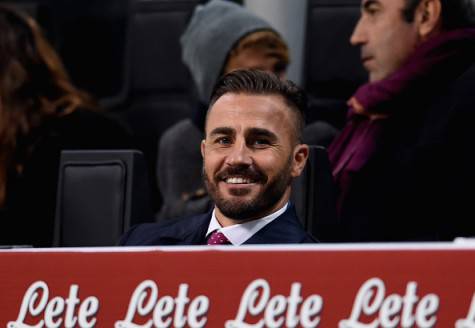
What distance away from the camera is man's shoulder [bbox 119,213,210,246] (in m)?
1.68

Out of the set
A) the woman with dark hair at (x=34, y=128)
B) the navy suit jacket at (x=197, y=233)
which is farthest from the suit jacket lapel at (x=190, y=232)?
the woman with dark hair at (x=34, y=128)

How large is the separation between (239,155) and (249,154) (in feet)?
0.07

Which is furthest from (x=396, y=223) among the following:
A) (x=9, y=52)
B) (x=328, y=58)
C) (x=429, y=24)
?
(x=9, y=52)

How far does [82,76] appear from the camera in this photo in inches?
129

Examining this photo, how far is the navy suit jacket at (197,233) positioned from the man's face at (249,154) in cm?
3

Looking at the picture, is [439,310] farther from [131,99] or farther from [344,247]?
[131,99]

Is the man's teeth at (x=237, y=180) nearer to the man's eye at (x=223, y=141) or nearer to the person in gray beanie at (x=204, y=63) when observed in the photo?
the man's eye at (x=223, y=141)

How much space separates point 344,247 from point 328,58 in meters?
1.61

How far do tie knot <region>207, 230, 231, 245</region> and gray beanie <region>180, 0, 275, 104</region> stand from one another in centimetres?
87

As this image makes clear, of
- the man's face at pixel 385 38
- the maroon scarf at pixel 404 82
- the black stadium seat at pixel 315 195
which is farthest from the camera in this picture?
the man's face at pixel 385 38

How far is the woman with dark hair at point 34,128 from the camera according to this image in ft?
7.93

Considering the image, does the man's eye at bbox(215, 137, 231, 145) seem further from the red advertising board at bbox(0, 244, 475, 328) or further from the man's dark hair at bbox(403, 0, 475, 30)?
the man's dark hair at bbox(403, 0, 475, 30)

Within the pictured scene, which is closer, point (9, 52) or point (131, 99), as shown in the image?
point (9, 52)

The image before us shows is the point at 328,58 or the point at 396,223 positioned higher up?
the point at 328,58
